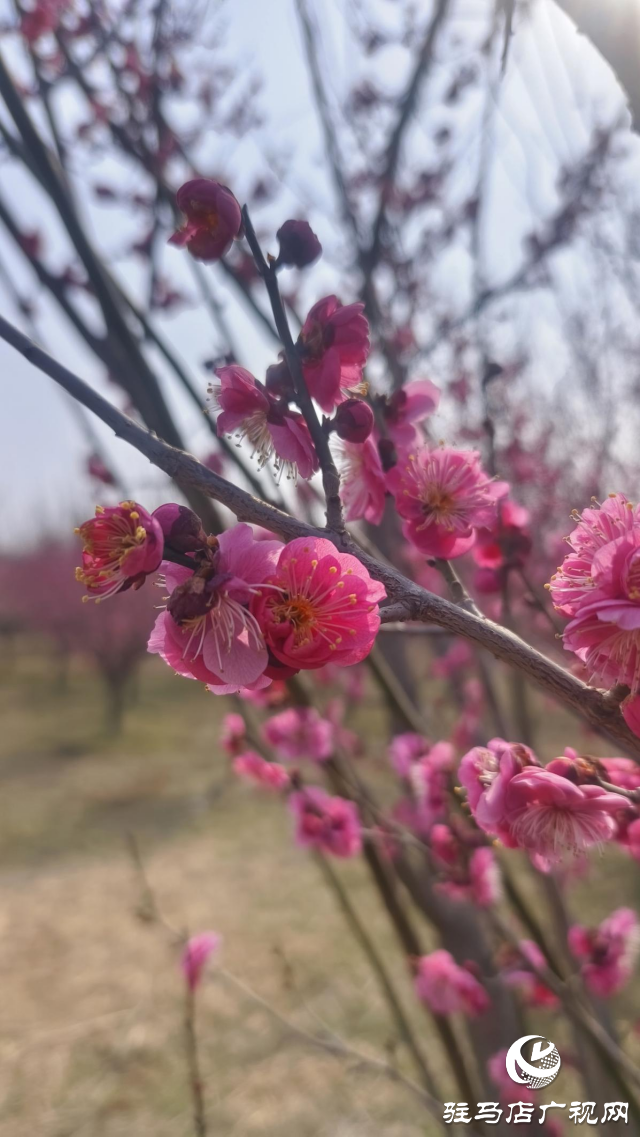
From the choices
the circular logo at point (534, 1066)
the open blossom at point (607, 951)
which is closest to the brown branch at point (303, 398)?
the circular logo at point (534, 1066)

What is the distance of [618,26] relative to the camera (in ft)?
2.28

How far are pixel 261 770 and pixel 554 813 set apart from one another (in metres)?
1.33

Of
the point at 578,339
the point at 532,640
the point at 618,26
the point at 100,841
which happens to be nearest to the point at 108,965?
the point at 100,841

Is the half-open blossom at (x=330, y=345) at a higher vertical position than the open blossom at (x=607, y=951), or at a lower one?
higher

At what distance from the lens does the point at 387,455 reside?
2.73ft

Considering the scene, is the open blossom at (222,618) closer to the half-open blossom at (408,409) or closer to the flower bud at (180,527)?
the flower bud at (180,527)

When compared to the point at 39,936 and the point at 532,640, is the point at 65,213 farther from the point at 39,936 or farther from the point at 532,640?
the point at 39,936

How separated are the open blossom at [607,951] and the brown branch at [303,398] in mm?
1361

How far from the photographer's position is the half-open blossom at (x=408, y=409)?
90cm

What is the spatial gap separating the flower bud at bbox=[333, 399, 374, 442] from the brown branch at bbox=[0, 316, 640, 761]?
13cm

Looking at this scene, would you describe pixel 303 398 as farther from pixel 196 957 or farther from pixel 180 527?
pixel 196 957

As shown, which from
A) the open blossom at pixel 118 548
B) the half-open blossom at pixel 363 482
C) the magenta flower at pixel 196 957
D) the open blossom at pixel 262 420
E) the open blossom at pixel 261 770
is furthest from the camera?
the open blossom at pixel 261 770

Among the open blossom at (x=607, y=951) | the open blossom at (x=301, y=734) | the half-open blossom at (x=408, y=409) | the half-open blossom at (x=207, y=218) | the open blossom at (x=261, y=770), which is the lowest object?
the open blossom at (x=607, y=951)

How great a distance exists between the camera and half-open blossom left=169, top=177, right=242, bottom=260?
68cm
